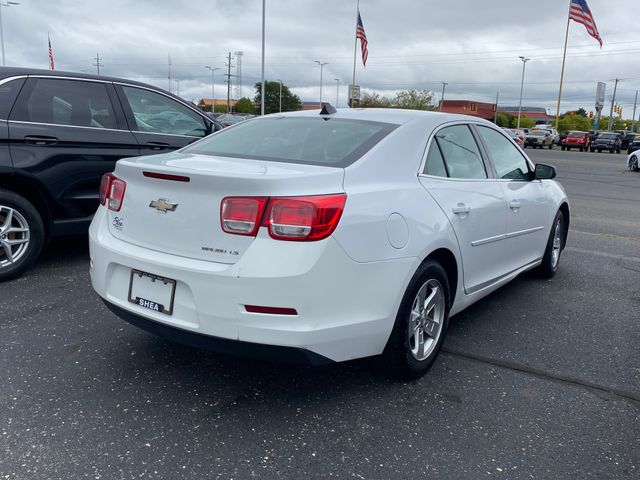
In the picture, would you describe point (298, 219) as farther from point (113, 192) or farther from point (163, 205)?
point (113, 192)

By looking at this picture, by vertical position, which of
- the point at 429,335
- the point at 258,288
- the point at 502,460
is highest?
the point at 258,288

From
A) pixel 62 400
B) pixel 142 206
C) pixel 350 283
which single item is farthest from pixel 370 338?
pixel 62 400

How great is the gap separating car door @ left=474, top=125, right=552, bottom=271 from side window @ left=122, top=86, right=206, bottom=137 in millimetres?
3256

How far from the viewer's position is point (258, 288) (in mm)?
2604

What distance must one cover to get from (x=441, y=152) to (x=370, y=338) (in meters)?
1.43

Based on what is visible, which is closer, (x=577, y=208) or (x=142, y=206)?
(x=142, y=206)

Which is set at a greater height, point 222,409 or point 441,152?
point 441,152

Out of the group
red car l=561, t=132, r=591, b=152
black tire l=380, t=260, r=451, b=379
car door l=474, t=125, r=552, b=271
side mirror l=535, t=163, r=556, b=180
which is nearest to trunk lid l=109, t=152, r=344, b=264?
black tire l=380, t=260, r=451, b=379

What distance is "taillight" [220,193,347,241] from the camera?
2.62 metres

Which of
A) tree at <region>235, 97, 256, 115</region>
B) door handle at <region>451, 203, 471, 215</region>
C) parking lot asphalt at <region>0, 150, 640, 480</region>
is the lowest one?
parking lot asphalt at <region>0, 150, 640, 480</region>

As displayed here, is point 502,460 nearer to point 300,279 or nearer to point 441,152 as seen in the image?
point 300,279

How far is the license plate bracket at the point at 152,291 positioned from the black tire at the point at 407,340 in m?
1.14

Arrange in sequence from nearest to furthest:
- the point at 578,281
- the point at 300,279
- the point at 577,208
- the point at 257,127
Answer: the point at 300,279 < the point at 257,127 < the point at 578,281 < the point at 577,208

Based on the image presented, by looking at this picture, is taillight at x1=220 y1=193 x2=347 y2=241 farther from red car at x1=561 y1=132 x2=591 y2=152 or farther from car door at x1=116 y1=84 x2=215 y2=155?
red car at x1=561 y1=132 x2=591 y2=152
